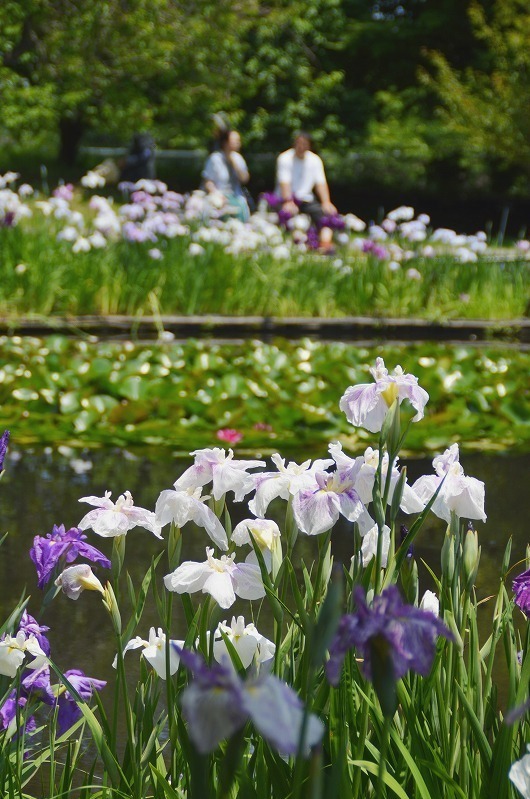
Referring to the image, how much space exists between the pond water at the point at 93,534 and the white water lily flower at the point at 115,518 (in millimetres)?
1287

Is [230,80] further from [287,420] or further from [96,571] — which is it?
[96,571]

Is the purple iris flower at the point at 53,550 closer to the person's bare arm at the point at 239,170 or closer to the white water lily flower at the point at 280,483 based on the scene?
the white water lily flower at the point at 280,483

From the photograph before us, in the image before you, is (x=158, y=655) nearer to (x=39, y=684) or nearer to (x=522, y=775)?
(x=39, y=684)

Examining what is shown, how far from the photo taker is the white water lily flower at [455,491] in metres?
1.73

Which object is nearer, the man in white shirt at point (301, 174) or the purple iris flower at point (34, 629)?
the purple iris flower at point (34, 629)

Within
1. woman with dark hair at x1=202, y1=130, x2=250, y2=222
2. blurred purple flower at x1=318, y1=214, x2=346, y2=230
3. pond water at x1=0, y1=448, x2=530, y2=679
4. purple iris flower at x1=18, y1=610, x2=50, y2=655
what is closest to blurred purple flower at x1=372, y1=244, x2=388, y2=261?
blurred purple flower at x1=318, y1=214, x2=346, y2=230

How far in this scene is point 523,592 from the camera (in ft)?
5.62

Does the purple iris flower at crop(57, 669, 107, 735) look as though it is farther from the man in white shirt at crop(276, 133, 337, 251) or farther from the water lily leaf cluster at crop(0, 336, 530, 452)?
the man in white shirt at crop(276, 133, 337, 251)

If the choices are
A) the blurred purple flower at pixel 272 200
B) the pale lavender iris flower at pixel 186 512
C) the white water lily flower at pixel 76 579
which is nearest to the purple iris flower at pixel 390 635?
the pale lavender iris flower at pixel 186 512

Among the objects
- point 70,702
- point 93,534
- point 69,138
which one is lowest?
point 93,534

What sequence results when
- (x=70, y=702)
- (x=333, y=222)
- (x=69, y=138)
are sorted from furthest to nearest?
1. (x=69, y=138)
2. (x=333, y=222)
3. (x=70, y=702)

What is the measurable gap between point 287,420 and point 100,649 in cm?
303

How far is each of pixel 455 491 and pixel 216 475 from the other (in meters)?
0.39

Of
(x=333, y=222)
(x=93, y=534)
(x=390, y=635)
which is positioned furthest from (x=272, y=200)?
(x=390, y=635)
